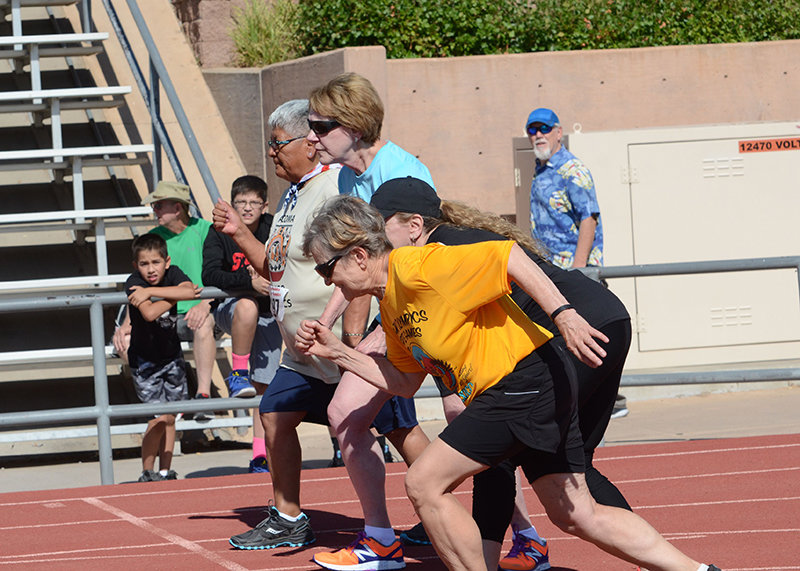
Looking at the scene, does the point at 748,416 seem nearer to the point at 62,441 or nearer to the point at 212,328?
the point at 212,328

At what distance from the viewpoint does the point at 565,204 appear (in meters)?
9.23

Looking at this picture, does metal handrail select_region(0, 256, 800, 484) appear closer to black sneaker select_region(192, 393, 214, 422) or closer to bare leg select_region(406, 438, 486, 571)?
black sneaker select_region(192, 393, 214, 422)

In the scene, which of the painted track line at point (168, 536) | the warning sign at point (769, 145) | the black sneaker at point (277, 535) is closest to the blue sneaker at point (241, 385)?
the painted track line at point (168, 536)

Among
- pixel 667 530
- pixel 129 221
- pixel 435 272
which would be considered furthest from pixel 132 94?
pixel 435 272

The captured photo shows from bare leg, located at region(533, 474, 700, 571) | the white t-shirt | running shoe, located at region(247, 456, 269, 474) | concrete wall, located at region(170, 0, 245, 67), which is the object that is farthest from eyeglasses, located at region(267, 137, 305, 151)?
concrete wall, located at region(170, 0, 245, 67)

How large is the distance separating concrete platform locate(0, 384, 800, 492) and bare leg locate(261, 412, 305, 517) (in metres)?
3.05

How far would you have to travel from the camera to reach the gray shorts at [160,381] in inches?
337

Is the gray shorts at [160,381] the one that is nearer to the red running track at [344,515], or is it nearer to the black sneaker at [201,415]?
→ the black sneaker at [201,415]

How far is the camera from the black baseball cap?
486 cm

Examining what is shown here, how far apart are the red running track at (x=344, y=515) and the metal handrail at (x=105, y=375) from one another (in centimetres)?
46

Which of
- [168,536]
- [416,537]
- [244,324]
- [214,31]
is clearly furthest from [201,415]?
[214,31]

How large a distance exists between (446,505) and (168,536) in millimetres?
2735

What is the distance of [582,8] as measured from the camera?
1401 centimetres

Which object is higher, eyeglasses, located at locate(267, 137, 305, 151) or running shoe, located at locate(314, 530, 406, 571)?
eyeglasses, located at locate(267, 137, 305, 151)
